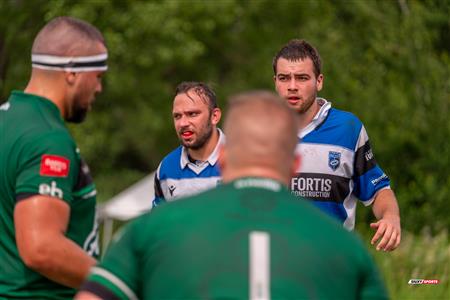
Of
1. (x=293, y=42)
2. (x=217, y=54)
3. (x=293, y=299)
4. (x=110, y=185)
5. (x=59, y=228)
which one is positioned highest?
(x=217, y=54)

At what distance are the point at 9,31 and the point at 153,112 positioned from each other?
1576 cm

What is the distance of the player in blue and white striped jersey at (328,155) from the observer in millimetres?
7863

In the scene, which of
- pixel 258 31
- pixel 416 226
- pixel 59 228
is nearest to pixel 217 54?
pixel 258 31

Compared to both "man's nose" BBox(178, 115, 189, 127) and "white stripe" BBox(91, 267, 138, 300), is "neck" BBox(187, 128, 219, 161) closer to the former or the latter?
"man's nose" BBox(178, 115, 189, 127)

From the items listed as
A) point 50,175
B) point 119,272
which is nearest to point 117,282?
point 119,272

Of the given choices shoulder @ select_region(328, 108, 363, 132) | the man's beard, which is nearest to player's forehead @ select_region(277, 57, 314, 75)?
shoulder @ select_region(328, 108, 363, 132)

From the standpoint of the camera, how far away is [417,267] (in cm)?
1305

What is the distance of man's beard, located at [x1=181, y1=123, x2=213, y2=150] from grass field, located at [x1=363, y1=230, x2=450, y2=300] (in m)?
3.63

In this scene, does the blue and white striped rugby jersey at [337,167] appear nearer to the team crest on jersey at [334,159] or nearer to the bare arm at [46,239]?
the team crest on jersey at [334,159]

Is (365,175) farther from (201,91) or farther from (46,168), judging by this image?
(46,168)

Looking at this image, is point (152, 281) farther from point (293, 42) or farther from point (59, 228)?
point (293, 42)

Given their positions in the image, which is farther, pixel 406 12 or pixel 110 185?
pixel 110 185

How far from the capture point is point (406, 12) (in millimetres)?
19938

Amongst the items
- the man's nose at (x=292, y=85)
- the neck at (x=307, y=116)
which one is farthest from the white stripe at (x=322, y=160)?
the man's nose at (x=292, y=85)
